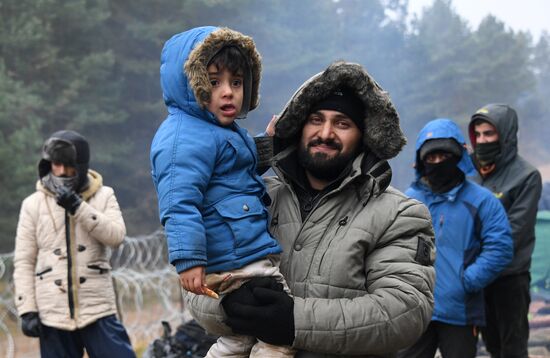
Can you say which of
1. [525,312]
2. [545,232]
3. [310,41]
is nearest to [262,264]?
[525,312]

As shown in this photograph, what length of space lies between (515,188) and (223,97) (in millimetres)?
3185

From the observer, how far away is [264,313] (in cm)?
194

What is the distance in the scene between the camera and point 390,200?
2.15 meters

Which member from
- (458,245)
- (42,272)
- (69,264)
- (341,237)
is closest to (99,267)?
(69,264)

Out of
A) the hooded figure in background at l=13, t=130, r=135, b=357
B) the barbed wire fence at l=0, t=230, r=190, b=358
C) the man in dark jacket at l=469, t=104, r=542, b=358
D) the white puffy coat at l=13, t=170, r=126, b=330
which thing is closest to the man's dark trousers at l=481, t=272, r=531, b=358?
the man in dark jacket at l=469, t=104, r=542, b=358

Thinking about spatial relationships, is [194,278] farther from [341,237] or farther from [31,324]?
[31,324]

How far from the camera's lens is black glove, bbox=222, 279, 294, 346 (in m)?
1.95

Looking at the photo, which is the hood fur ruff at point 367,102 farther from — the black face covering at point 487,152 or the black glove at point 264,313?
the black face covering at point 487,152

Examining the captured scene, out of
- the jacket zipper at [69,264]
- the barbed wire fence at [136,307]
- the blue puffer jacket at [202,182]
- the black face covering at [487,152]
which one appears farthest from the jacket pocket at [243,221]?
the barbed wire fence at [136,307]

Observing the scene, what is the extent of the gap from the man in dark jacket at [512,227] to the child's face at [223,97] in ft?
10.1

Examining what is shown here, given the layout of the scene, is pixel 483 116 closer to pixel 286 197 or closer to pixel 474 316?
pixel 474 316

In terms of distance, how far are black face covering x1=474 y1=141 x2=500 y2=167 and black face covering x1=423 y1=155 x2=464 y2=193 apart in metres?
0.75

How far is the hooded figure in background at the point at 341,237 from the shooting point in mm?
1960

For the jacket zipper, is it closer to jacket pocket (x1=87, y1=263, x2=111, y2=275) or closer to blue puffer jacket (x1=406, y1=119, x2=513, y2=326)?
jacket pocket (x1=87, y1=263, x2=111, y2=275)
